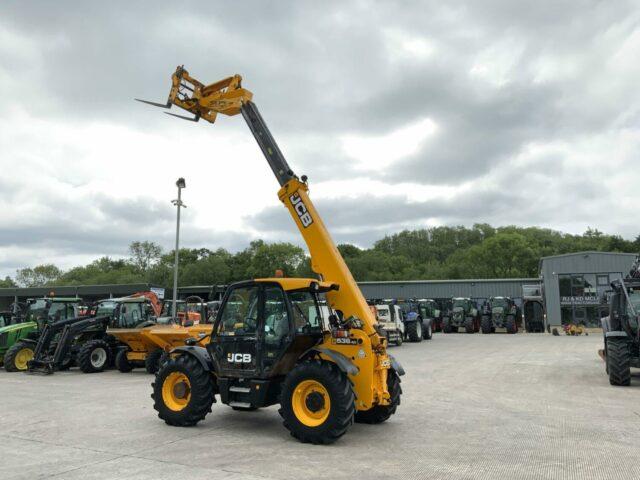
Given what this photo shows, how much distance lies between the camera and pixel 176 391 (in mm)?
7766

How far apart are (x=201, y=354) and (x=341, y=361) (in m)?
2.34

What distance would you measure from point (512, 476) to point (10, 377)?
44.6 ft

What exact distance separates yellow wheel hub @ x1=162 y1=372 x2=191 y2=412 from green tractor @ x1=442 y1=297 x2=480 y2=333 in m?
28.8

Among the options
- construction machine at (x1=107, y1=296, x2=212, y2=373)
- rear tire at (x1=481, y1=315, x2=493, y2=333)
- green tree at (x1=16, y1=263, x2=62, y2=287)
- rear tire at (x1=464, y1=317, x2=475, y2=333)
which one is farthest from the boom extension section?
green tree at (x1=16, y1=263, x2=62, y2=287)

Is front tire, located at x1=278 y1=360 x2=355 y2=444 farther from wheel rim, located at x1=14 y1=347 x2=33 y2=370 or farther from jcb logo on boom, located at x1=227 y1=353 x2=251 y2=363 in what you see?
wheel rim, located at x1=14 y1=347 x2=33 y2=370

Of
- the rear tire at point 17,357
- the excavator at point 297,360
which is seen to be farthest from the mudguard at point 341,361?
the rear tire at point 17,357

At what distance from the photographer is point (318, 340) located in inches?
292

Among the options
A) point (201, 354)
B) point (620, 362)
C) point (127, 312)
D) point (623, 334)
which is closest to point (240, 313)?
point (201, 354)

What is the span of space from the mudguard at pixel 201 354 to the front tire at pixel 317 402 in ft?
4.61

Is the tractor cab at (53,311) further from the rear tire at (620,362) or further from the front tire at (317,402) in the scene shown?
the rear tire at (620,362)

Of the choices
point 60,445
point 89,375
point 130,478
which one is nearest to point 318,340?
point 130,478

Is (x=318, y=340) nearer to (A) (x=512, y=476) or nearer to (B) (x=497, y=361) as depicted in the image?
(A) (x=512, y=476)

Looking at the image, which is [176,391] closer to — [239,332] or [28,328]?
[239,332]

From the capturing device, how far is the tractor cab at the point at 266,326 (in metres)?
7.15
